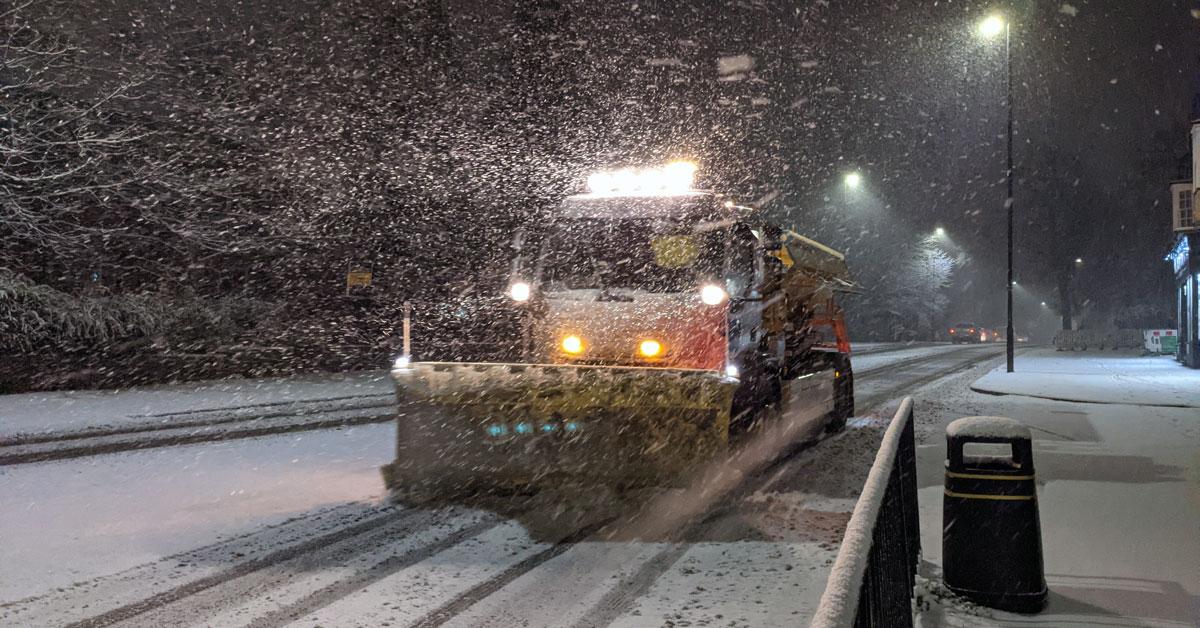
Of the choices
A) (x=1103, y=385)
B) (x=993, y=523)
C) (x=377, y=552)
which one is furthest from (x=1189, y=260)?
(x=377, y=552)

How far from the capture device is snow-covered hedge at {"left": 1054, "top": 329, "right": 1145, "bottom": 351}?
176 ft

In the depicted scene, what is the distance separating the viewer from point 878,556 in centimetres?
278

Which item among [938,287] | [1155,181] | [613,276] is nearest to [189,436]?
[613,276]

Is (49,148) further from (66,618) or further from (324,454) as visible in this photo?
(66,618)

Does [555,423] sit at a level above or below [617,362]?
below

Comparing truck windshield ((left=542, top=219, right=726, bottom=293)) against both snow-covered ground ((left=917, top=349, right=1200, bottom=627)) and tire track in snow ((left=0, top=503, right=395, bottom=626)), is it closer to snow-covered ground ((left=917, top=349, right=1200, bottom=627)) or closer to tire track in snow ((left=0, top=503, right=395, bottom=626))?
tire track in snow ((left=0, top=503, right=395, bottom=626))

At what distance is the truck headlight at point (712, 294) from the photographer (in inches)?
280

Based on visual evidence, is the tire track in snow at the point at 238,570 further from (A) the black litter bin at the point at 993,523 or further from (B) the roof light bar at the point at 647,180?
(A) the black litter bin at the point at 993,523

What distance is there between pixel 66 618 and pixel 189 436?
25.1 feet

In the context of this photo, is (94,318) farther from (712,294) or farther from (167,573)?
(712,294)

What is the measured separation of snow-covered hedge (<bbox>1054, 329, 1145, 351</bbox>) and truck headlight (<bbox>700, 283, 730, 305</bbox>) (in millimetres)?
52936

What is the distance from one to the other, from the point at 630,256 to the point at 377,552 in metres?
3.19

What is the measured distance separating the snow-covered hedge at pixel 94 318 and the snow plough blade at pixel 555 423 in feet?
43.1

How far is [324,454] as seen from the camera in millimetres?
10070
